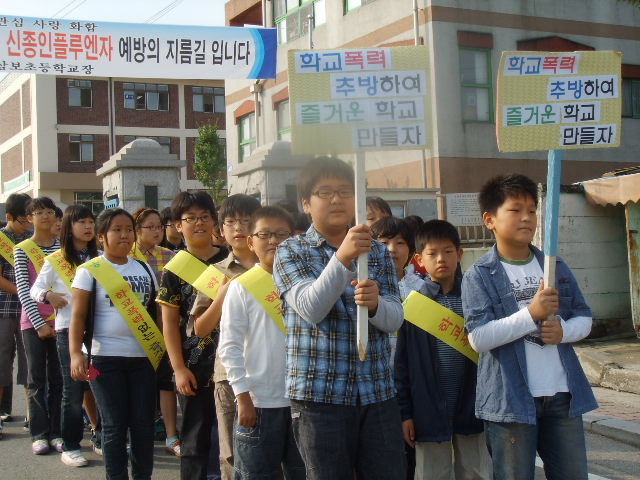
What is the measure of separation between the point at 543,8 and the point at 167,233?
1144cm

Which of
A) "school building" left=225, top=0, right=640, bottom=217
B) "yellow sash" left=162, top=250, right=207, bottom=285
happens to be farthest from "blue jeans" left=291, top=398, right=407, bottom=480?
"school building" left=225, top=0, right=640, bottom=217

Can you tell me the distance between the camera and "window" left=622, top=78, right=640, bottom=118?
658 inches

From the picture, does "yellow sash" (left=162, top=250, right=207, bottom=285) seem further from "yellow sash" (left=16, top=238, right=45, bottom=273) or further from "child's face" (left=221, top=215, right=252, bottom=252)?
"yellow sash" (left=16, top=238, right=45, bottom=273)

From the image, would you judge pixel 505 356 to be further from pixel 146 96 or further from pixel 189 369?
pixel 146 96

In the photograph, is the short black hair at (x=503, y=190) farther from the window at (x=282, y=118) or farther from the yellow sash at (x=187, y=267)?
the window at (x=282, y=118)

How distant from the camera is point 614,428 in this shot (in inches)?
236

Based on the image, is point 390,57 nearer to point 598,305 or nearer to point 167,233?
point 167,233

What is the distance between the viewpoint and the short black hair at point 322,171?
10.0 ft

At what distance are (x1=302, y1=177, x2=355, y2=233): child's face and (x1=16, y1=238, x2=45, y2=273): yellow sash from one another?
376 cm

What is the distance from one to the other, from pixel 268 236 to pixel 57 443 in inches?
128

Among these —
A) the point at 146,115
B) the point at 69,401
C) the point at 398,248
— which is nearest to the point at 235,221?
the point at 398,248

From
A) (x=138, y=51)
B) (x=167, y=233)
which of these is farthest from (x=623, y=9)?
(x=167, y=233)

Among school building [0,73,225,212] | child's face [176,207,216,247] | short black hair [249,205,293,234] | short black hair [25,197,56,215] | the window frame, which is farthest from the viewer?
school building [0,73,225,212]

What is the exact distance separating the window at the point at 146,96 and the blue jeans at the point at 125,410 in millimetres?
37055
